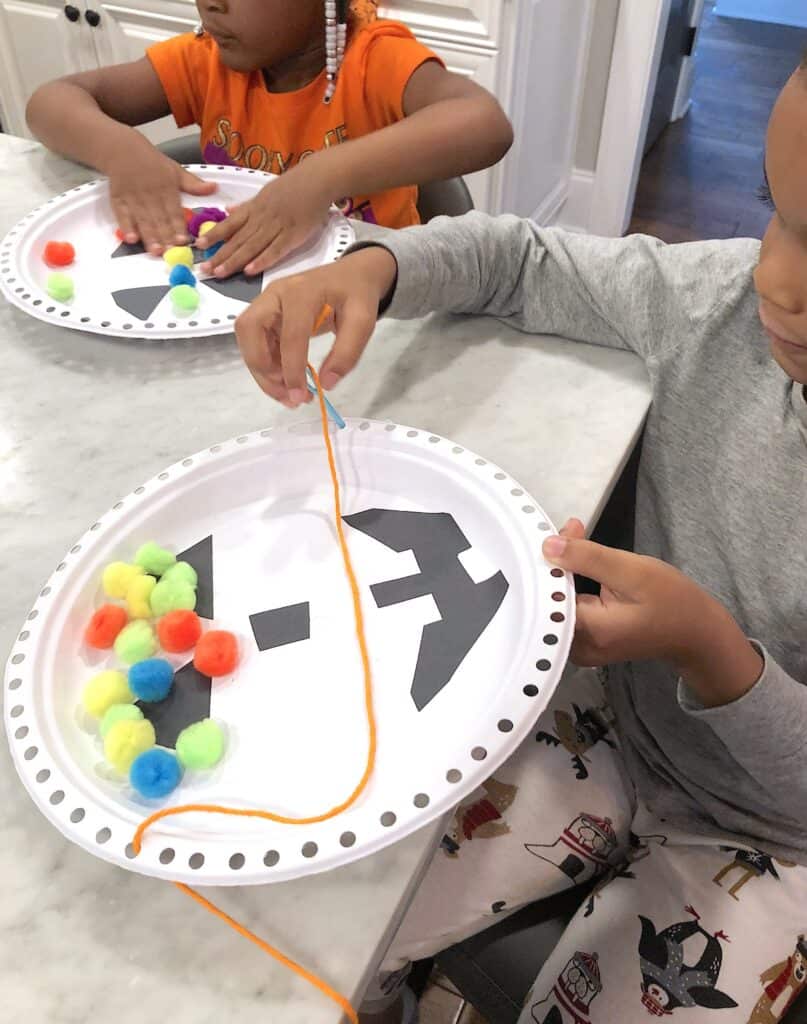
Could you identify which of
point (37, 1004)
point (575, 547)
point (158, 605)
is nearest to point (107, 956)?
point (37, 1004)

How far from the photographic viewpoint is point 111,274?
808 millimetres

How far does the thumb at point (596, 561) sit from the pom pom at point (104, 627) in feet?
0.86

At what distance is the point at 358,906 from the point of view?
39cm

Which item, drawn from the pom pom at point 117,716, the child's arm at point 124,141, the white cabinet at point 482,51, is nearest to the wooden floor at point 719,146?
the white cabinet at point 482,51

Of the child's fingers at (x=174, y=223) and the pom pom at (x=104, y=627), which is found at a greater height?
the child's fingers at (x=174, y=223)

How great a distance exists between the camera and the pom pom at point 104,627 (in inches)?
19.4

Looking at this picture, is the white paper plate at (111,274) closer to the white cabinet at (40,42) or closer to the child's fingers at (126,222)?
the child's fingers at (126,222)

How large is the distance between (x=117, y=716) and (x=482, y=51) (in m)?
1.67

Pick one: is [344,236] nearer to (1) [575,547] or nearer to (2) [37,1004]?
(1) [575,547]

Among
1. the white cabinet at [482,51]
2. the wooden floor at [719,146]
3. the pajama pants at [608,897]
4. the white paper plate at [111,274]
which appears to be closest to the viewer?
the pajama pants at [608,897]

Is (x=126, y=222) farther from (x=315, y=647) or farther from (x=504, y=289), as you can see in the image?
(x=315, y=647)

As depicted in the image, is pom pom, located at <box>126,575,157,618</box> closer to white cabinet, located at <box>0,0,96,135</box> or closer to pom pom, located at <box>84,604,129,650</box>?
pom pom, located at <box>84,604,129,650</box>

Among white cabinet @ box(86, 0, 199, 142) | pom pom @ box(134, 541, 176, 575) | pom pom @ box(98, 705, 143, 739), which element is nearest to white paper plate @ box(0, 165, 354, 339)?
pom pom @ box(134, 541, 176, 575)

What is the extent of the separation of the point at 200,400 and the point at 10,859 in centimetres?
39
